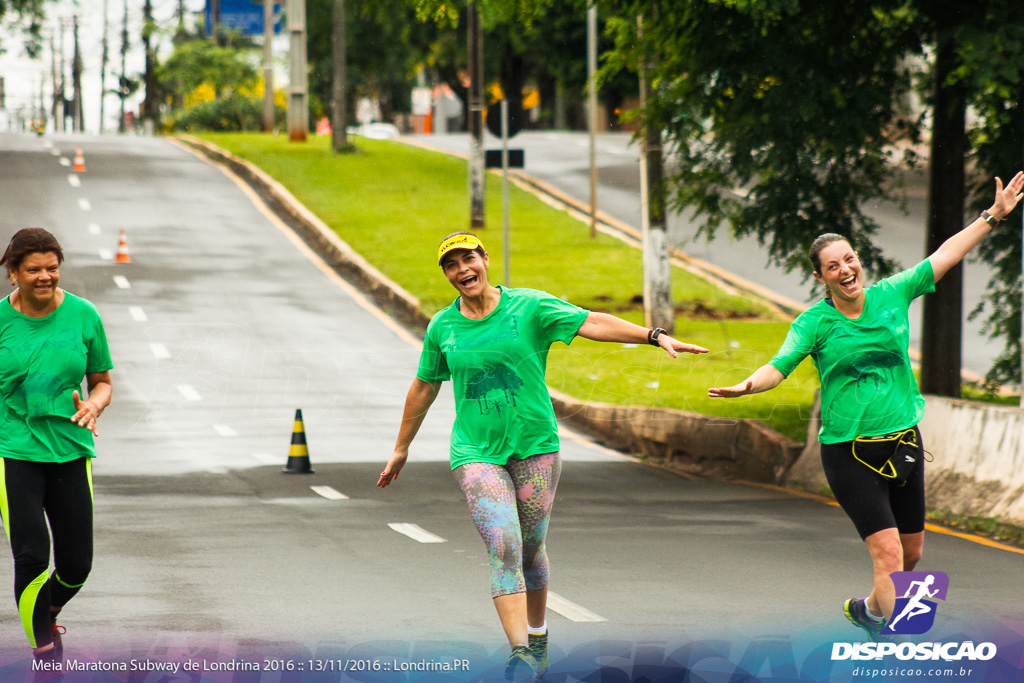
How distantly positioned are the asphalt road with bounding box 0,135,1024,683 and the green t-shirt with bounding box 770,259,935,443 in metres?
1.15

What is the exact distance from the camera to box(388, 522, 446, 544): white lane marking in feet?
32.2

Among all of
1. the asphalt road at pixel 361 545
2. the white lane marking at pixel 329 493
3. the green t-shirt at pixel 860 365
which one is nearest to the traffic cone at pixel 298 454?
the asphalt road at pixel 361 545

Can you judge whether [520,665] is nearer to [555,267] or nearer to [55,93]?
[555,267]

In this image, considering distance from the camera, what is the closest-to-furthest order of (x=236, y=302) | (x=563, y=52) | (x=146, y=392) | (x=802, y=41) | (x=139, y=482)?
(x=139, y=482)
(x=802, y=41)
(x=146, y=392)
(x=236, y=302)
(x=563, y=52)

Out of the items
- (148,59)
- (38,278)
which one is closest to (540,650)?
(38,278)

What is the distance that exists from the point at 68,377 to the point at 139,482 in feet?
20.2

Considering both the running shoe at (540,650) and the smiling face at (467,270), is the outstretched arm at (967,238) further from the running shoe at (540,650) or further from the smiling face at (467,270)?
the running shoe at (540,650)

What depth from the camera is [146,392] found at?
16641 mm

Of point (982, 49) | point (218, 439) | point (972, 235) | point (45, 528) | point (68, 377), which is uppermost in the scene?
point (982, 49)

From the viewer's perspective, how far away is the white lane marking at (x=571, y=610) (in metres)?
7.48

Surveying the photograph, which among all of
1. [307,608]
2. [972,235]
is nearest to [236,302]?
[307,608]

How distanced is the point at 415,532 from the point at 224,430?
5.37 meters

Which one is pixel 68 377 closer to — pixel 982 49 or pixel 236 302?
pixel 982 49

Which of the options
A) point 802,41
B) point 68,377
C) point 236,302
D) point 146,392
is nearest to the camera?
point 68,377
